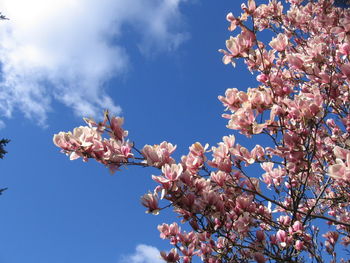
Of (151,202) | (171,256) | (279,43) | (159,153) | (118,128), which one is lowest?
(171,256)

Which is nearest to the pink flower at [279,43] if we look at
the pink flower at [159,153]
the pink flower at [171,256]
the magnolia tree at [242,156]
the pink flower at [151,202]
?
the magnolia tree at [242,156]

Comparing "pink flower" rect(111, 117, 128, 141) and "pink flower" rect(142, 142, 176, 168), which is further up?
"pink flower" rect(111, 117, 128, 141)

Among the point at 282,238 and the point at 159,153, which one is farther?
the point at 282,238

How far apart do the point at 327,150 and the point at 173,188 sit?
255 cm

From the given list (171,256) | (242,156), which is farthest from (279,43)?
(171,256)

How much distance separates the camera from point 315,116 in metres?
2.21

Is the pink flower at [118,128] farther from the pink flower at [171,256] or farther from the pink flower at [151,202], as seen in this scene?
the pink flower at [171,256]

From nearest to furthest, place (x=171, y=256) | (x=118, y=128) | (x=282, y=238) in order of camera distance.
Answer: (x=118, y=128) < (x=282, y=238) < (x=171, y=256)

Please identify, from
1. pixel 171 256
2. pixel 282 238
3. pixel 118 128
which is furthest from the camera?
pixel 171 256

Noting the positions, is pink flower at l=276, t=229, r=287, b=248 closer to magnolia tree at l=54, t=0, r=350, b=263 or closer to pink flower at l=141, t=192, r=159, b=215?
magnolia tree at l=54, t=0, r=350, b=263

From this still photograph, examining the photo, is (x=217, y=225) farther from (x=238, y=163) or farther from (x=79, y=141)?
(x=79, y=141)

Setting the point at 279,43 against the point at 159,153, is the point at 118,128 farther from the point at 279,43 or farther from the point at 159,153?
the point at 279,43

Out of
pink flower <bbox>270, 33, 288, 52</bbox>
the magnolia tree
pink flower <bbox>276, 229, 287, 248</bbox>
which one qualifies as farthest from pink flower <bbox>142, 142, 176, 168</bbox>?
pink flower <bbox>270, 33, 288, 52</bbox>

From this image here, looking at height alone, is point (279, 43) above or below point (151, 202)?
above
